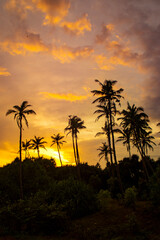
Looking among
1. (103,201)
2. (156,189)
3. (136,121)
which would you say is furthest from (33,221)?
(136,121)

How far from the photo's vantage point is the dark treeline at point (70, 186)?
12.3m

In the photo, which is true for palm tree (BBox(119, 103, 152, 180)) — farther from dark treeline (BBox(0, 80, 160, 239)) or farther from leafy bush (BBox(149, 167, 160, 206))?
leafy bush (BBox(149, 167, 160, 206))

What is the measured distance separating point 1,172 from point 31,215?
1656 centimetres

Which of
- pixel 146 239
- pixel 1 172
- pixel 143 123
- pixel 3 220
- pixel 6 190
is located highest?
pixel 143 123

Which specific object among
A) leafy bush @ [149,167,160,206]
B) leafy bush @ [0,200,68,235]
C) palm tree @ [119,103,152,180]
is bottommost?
leafy bush @ [0,200,68,235]

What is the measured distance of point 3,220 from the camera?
40.6ft

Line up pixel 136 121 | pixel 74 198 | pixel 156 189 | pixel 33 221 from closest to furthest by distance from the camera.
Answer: pixel 33 221 → pixel 156 189 → pixel 74 198 → pixel 136 121

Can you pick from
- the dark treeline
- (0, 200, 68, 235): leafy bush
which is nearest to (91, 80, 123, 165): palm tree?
the dark treeline

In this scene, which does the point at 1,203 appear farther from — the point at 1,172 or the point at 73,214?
the point at 73,214

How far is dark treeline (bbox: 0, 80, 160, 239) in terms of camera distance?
12.3 m

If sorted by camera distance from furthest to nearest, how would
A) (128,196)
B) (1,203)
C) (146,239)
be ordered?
(1,203) → (128,196) → (146,239)

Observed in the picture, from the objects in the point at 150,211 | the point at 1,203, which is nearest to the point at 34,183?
the point at 1,203

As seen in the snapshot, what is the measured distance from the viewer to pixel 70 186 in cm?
1775

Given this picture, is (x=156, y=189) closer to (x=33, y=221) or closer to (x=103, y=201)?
(x=103, y=201)
